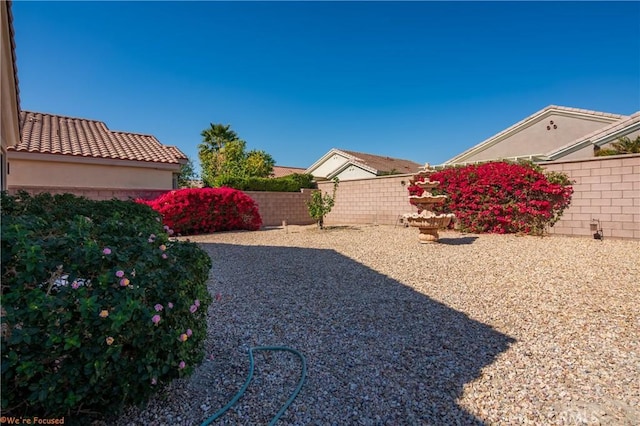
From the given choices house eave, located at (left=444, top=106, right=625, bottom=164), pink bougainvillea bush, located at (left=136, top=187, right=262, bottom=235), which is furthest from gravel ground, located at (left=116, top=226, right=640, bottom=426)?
house eave, located at (left=444, top=106, right=625, bottom=164)

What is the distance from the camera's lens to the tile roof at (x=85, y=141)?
11.4 meters

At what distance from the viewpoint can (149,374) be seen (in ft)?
6.03

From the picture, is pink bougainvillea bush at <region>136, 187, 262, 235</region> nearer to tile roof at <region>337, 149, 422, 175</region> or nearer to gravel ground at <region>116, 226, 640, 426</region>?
gravel ground at <region>116, 226, 640, 426</region>

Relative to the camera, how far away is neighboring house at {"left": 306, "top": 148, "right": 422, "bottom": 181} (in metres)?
27.0

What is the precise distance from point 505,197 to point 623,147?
7.94m

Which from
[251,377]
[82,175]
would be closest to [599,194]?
[251,377]

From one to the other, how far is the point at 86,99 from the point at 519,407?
1304 centimetres

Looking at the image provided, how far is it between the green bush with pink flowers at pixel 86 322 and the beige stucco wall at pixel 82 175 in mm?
11538

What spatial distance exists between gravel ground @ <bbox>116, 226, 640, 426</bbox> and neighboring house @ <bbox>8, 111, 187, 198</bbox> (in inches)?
322

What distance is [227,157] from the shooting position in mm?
29844

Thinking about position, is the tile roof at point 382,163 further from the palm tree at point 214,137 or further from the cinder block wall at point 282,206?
the palm tree at point 214,137

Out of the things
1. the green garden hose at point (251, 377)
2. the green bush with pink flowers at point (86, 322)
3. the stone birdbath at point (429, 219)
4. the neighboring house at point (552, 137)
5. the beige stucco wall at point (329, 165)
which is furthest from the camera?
the beige stucco wall at point (329, 165)

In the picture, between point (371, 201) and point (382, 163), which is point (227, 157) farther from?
point (371, 201)

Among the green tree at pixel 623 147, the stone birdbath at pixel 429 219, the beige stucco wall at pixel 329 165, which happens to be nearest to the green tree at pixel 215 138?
the beige stucco wall at pixel 329 165
